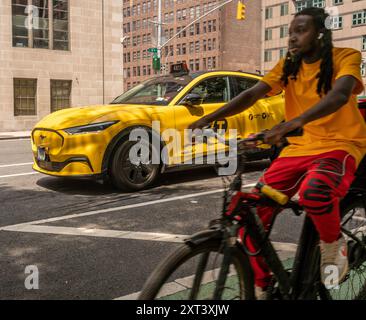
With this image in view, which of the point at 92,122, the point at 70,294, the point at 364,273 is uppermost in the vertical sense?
the point at 92,122

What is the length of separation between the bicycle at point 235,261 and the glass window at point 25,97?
23544mm

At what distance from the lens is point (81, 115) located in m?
6.56

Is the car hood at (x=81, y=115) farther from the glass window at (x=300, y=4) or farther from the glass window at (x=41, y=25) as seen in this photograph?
the glass window at (x=300, y=4)

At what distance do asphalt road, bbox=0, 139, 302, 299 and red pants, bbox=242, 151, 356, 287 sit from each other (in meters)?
1.29

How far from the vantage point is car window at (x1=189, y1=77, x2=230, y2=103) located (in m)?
7.47

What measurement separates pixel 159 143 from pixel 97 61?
21.1 meters

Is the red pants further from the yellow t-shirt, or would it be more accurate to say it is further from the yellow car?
the yellow car

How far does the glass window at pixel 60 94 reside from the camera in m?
25.5

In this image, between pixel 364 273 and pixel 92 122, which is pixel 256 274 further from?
pixel 92 122

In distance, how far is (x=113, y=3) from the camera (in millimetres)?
26922

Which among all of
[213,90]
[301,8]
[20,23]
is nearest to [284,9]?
[301,8]

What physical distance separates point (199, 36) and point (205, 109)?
4117 inches

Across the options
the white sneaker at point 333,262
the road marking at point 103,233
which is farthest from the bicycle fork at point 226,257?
the road marking at point 103,233

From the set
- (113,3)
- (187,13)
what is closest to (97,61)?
(113,3)
